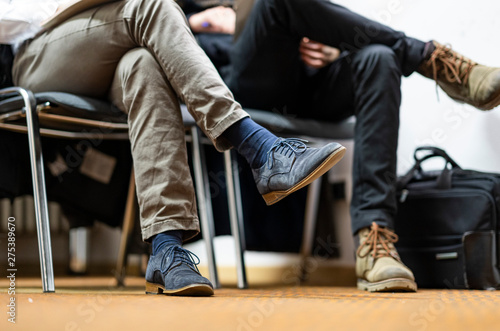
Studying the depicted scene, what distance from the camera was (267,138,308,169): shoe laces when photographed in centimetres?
85

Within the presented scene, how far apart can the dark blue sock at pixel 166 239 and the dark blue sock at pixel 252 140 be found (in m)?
0.19

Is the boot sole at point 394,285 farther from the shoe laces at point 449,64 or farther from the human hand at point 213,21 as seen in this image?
the human hand at point 213,21

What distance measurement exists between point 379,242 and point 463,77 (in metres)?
0.42

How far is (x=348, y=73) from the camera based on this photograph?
1294 mm

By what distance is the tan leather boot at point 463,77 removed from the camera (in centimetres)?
106

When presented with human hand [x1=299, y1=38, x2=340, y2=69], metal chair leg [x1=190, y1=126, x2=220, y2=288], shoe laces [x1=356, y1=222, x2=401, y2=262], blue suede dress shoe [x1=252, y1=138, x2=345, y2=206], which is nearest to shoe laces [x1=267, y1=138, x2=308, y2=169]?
blue suede dress shoe [x1=252, y1=138, x2=345, y2=206]

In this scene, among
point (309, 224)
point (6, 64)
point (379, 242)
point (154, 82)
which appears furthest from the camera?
point (309, 224)

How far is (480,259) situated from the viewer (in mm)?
1110

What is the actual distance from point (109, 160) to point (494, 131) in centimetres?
112

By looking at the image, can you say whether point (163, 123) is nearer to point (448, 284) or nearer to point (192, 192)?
point (192, 192)

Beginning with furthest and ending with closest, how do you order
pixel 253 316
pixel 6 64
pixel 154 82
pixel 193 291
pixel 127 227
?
pixel 127 227
pixel 6 64
pixel 154 82
pixel 193 291
pixel 253 316

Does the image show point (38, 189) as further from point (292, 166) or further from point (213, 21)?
point (213, 21)

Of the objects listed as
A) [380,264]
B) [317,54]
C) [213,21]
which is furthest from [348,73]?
[380,264]

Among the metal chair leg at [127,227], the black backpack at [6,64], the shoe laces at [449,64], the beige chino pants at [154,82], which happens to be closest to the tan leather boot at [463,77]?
the shoe laces at [449,64]
